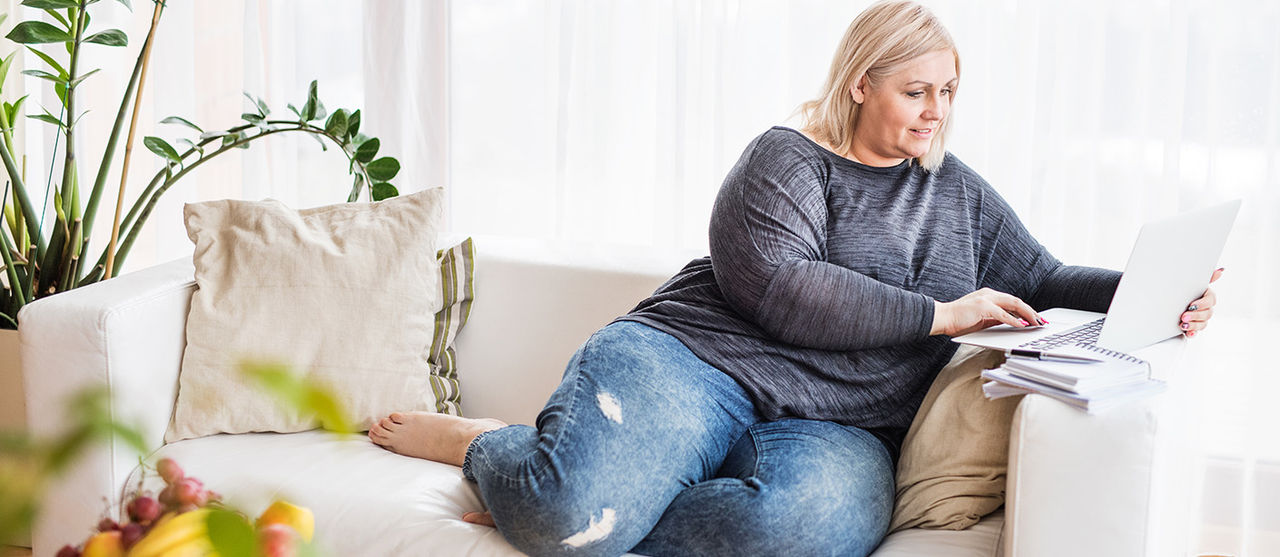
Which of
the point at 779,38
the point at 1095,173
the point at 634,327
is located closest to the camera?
the point at 634,327

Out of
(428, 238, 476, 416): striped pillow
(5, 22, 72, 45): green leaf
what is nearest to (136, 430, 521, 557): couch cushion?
(428, 238, 476, 416): striped pillow

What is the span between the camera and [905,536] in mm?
1515

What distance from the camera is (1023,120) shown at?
2207 mm

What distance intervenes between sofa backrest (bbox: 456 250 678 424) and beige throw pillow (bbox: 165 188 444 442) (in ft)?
0.46

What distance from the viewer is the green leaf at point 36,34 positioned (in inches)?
78.6

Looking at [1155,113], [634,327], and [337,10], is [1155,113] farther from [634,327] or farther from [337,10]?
[337,10]

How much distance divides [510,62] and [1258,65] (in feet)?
5.33

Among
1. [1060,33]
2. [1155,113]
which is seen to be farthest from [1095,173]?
[1060,33]

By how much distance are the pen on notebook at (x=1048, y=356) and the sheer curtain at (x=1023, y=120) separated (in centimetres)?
38

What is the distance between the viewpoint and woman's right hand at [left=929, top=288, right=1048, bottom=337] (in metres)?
1.55

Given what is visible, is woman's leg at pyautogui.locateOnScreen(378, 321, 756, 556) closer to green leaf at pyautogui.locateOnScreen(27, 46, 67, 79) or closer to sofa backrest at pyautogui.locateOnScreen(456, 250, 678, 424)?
sofa backrest at pyautogui.locateOnScreen(456, 250, 678, 424)

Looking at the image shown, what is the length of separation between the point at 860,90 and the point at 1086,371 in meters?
0.66

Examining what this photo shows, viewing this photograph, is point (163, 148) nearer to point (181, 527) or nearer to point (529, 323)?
point (529, 323)

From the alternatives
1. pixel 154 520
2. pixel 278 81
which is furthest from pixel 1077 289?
pixel 278 81
